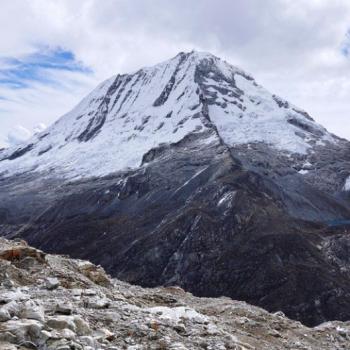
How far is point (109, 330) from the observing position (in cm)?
1784

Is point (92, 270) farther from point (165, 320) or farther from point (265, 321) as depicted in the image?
point (165, 320)

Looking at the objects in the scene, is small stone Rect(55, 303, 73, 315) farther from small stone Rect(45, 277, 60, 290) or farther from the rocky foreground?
small stone Rect(45, 277, 60, 290)

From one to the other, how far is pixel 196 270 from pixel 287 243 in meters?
30.2

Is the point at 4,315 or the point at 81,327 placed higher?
the point at 81,327

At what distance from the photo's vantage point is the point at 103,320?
18.6 meters

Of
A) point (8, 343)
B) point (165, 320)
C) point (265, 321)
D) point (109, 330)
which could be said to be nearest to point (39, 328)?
point (8, 343)

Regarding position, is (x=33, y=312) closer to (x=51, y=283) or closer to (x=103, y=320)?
(x=103, y=320)

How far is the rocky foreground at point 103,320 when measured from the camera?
15.7 metres

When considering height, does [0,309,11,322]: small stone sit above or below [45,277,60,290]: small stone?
below

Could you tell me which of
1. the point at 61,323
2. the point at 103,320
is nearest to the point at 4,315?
the point at 61,323

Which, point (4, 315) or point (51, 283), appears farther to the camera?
point (51, 283)

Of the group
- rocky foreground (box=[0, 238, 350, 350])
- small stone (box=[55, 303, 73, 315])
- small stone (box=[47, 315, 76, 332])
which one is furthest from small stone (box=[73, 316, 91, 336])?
small stone (box=[55, 303, 73, 315])

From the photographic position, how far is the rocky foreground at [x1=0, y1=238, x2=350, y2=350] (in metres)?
15.7

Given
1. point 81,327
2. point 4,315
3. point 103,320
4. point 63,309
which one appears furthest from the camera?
point 103,320
